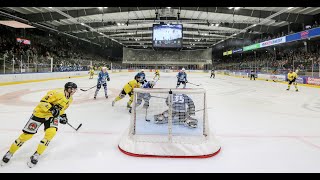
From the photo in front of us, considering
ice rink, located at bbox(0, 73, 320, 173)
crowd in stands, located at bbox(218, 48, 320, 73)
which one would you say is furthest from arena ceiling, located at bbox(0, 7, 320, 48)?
ice rink, located at bbox(0, 73, 320, 173)

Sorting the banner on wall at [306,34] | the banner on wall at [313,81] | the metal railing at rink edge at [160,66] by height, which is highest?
the banner on wall at [306,34]

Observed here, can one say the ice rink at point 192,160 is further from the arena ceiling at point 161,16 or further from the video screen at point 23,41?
the video screen at point 23,41

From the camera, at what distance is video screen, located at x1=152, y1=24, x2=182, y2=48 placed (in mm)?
16969

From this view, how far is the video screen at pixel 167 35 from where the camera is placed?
55.7ft

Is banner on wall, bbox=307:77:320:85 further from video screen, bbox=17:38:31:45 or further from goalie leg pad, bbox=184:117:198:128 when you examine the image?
video screen, bbox=17:38:31:45

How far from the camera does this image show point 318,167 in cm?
279

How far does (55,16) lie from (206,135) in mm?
17852

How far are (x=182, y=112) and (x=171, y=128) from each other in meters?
0.59

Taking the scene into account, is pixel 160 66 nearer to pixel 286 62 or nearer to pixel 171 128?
pixel 286 62

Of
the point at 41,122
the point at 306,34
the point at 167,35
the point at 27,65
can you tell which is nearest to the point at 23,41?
the point at 27,65

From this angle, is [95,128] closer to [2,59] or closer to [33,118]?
[33,118]

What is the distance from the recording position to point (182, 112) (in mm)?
3715

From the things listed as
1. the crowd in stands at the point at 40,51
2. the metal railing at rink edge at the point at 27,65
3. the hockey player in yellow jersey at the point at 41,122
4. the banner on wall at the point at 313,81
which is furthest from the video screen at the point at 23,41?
the banner on wall at the point at 313,81
